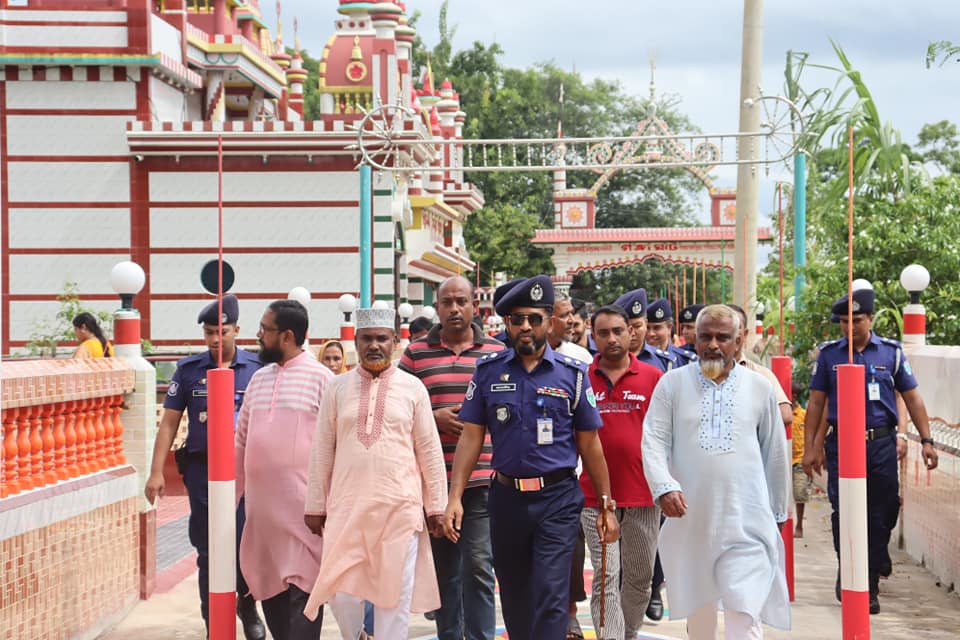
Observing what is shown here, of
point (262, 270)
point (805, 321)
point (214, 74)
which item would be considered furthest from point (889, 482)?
point (214, 74)

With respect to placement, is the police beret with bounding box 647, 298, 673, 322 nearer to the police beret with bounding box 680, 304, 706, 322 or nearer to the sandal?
the police beret with bounding box 680, 304, 706, 322

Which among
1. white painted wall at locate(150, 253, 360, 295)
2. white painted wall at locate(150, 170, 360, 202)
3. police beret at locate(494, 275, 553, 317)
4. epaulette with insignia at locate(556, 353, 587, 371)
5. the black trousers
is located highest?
white painted wall at locate(150, 170, 360, 202)

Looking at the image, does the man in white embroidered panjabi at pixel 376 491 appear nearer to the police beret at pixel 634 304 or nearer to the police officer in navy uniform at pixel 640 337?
the police officer in navy uniform at pixel 640 337

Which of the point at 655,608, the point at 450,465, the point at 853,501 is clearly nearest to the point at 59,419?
the point at 450,465

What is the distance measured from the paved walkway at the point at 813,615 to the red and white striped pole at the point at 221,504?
2.22m

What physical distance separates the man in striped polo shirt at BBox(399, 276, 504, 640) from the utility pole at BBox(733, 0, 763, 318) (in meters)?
10.5

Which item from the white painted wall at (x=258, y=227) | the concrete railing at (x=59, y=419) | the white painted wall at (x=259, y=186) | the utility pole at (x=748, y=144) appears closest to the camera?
the concrete railing at (x=59, y=419)

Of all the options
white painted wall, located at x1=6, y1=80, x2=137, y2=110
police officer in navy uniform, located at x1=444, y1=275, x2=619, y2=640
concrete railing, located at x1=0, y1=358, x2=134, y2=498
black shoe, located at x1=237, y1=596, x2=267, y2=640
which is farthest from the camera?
white painted wall, located at x1=6, y1=80, x2=137, y2=110

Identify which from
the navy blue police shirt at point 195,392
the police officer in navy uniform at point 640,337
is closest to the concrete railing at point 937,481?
the police officer in navy uniform at point 640,337

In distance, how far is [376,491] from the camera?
263 inches

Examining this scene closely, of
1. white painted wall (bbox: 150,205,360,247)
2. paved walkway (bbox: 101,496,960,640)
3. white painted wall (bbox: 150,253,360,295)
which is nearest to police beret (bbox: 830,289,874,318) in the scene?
paved walkway (bbox: 101,496,960,640)

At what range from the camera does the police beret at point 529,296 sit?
678 cm

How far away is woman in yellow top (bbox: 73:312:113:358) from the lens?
1212cm

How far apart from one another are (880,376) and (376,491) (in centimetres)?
423
